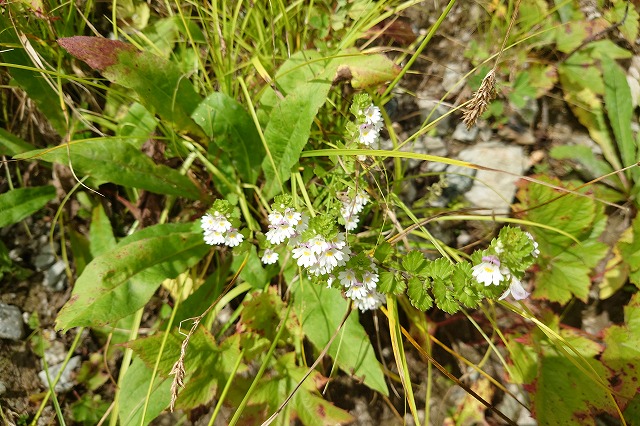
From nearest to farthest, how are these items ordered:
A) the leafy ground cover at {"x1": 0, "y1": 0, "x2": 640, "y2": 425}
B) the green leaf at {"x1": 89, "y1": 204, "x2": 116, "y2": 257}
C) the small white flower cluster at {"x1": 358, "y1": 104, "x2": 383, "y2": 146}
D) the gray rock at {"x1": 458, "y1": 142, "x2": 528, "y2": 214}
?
the small white flower cluster at {"x1": 358, "y1": 104, "x2": 383, "y2": 146}, the leafy ground cover at {"x1": 0, "y1": 0, "x2": 640, "y2": 425}, the green leaf at {"x1": 89, "y1": 204, "x2": 116, "y2": 257}, the gray rock at {"x1": 458, "y1": 142, "x2": 528, "y2": 214}

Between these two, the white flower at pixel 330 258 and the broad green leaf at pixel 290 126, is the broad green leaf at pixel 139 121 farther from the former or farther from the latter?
the white flower at pixel 330 258

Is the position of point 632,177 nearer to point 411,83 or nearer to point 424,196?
point 424,196

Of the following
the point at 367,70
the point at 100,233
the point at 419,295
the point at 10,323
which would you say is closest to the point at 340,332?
the point at 419,295

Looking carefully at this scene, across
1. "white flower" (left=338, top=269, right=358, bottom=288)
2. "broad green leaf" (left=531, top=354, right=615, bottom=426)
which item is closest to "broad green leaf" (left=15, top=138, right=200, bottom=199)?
"white flower" (left=338, top=269, right=358, bottom=288)

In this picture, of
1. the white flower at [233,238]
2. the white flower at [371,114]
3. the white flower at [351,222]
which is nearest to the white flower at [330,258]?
the white flower at [351,222]

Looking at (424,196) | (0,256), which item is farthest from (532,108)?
(0,256)

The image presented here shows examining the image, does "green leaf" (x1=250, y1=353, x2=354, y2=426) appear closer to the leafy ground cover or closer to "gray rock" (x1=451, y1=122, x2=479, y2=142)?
the leafy ground cover
